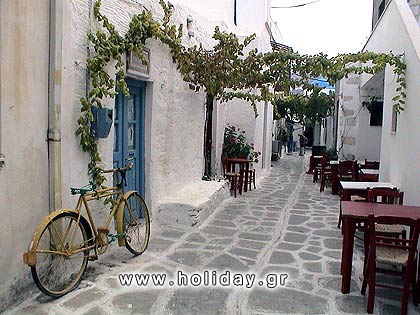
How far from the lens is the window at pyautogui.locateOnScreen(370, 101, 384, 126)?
10.8 meters

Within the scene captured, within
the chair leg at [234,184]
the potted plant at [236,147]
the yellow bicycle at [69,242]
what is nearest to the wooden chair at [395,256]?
the yellow bicycle at [69,242]

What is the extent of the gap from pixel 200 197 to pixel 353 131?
667cm

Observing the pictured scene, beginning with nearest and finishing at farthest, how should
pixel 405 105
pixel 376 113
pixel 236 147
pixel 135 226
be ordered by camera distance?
pixel 135 226
pixel 405 105
pixel 236 147
pixel 376 113

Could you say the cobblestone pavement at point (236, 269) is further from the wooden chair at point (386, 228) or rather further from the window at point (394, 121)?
the window at point (394, 121)

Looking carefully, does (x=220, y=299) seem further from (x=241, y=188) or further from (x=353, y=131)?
(x=353, y=131)

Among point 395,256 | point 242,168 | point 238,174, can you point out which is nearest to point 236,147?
point 242,168

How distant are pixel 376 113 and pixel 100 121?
9005 mm

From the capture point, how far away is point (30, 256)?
304 cm

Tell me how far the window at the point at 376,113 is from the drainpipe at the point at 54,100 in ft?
30.8

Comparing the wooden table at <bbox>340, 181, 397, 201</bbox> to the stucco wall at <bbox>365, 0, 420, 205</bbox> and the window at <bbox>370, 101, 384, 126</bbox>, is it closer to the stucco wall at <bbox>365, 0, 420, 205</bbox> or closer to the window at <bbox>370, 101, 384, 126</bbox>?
the stucco wall at <bbox>365, 0, 420, 205</bbox>

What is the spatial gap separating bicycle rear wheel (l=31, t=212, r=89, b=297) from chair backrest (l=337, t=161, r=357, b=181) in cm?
647

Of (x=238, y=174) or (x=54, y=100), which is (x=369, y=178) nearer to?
(x=238, y=174)

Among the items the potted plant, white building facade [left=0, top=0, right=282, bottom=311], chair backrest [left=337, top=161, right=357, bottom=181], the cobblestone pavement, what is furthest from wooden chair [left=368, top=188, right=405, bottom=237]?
the potted plant

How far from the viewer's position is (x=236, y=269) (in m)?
4.37
